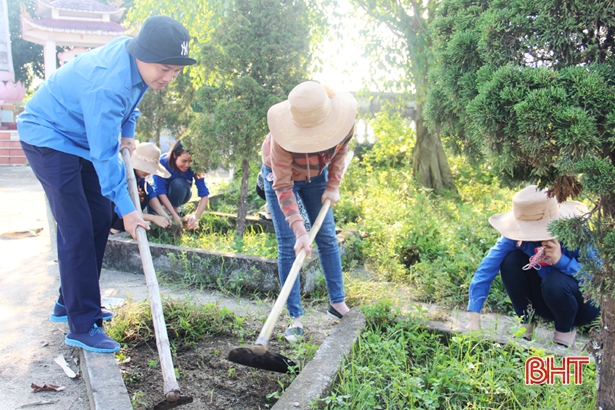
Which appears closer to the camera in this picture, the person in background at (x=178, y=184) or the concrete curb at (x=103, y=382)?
the concrete curb at (x=103, y=382)

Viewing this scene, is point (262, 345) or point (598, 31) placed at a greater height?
point (598, 31)

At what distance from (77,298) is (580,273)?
247 centimetres

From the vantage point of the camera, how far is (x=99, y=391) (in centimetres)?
236

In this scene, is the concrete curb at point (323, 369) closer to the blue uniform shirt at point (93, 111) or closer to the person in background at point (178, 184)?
the blue uniform shirt at point (93, 111)

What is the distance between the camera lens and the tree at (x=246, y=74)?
4844 millimetres

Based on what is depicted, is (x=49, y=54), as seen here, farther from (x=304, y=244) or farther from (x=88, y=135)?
(x=304, y=244)

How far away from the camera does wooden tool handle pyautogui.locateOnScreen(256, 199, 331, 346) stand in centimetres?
253

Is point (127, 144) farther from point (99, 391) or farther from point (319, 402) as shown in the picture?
point (319, 402)

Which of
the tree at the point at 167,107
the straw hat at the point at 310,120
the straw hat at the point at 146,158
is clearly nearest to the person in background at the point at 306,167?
the straw hat at the point at 310,120

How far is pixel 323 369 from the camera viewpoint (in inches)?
97.1

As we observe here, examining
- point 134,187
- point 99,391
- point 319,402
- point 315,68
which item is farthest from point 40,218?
point 319,402

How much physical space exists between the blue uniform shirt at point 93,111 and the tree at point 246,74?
1996 mm

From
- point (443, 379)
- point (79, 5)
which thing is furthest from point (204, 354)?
point (79, 5)

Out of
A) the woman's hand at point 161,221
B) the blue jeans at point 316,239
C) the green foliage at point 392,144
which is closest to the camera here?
the blue jeans at point 316,239
